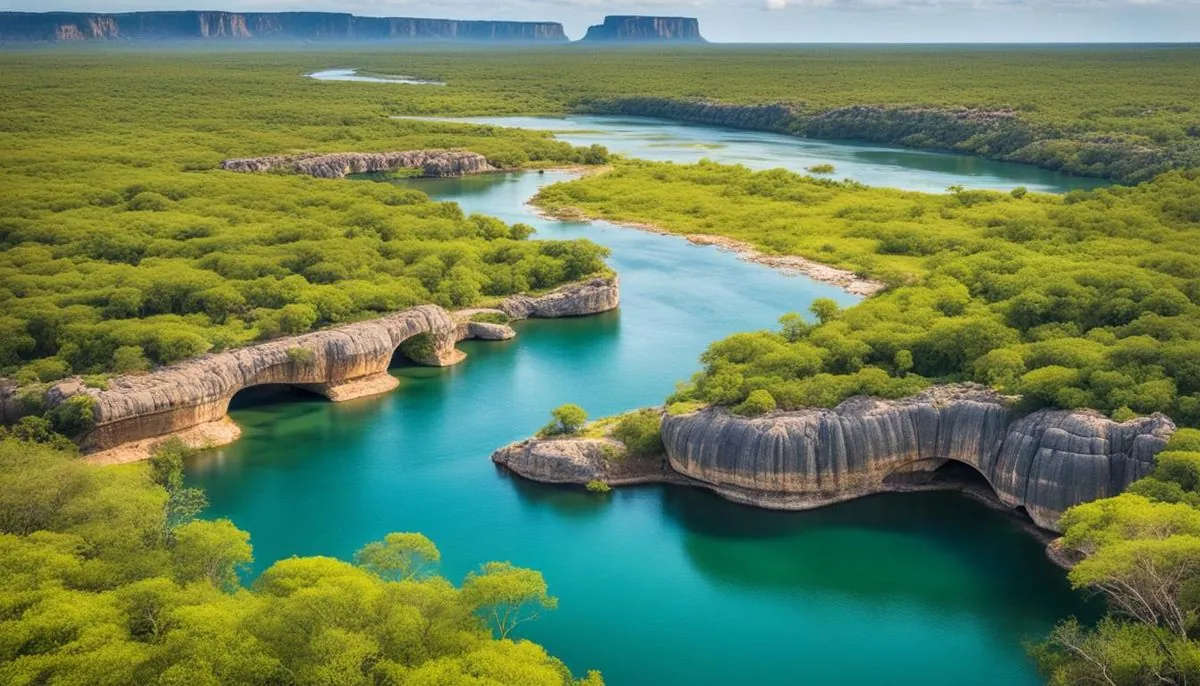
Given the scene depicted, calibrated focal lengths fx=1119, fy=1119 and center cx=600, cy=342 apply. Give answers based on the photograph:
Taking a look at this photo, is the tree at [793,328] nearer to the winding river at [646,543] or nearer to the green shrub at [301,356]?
the winding river at [646,543]

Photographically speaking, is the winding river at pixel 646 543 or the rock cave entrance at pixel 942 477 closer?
the winding river at pixel 646 543

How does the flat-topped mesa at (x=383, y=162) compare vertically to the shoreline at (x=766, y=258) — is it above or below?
above

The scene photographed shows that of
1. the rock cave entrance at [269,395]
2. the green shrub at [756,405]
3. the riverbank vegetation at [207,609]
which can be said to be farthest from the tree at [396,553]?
the rock cave entrance at [269,395]

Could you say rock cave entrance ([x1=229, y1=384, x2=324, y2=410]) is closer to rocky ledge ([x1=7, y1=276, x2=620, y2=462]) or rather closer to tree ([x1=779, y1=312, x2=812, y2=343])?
rocky ledge ([x1=7, y1=276, x2=620, y2=462])

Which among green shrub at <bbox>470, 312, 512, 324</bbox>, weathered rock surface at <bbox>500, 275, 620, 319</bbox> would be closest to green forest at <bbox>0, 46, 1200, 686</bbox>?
green shrub at <bbox>470, 312, 512, 324</bbox>

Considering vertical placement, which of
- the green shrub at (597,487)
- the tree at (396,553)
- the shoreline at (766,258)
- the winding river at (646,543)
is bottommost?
the winding river at (646,543)

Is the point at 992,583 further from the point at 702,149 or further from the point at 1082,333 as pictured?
the point at 702,149

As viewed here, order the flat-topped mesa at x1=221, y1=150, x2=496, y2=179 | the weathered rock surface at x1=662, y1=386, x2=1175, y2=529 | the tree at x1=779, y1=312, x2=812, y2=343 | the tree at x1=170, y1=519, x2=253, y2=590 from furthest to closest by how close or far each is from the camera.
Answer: the flat-topped mesa at x1=221, y1=150, x2=496, y2=179
the tree at x1=779, y1=312, x2=812, y2=343
the weathered rock surface at x1=662, y1=386, x2=1175, y2=529
the tree at x1=170, y1=519, x2=253, y2=590
